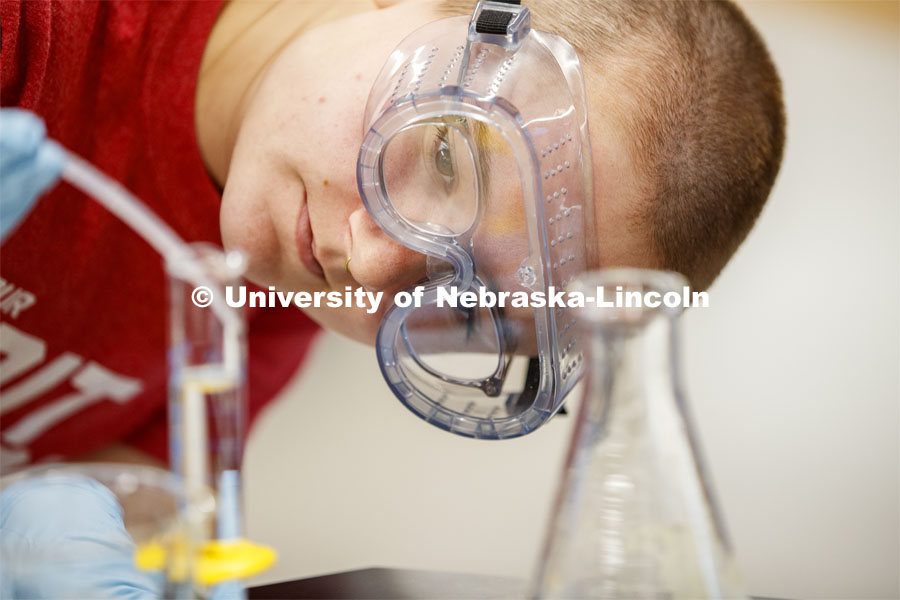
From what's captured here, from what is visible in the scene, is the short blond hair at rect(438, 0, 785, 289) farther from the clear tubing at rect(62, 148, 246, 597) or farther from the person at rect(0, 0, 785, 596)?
the clear tubing at rect(62, 148, 246, 597)

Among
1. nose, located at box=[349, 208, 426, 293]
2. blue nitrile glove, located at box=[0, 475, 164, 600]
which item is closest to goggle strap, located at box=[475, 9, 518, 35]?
nose, located at box=[349, 208, 426, 293]

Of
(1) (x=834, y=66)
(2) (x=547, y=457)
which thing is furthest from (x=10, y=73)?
(1) (x=834, y=66)

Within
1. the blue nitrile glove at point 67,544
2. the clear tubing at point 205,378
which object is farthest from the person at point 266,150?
the blue nitrile glove at point 67,544

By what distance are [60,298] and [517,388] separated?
61 cm

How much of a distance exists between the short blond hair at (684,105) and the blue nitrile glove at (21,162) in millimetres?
462

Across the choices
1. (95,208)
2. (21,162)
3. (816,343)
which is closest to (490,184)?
(21,162)

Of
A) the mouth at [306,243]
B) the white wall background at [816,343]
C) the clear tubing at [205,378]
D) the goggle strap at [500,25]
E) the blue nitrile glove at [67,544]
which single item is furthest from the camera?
the white wall background at [816,343]

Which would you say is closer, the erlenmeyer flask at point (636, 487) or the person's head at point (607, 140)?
the erlenmeyer flask at point (636, 487)

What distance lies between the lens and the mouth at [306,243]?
0.88m

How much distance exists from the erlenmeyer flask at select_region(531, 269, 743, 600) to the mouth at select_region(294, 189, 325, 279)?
1.57 feet

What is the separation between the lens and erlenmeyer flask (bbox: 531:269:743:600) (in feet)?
1.46

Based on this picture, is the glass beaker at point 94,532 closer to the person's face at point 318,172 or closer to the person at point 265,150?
the person at point 265,150

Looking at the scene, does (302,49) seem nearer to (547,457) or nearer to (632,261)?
(632,261)

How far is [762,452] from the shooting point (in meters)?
1.28
